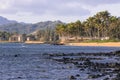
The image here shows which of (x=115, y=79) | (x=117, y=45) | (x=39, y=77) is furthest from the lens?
(x=117, y=45)

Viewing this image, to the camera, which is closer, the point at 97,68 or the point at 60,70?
the point at 60,70

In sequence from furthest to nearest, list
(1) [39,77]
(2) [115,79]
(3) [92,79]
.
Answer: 1. (1) [39,77]
2. (3) [92,79]
3. (2) [115,79]

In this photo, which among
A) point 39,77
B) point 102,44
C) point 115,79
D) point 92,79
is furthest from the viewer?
point 102,44

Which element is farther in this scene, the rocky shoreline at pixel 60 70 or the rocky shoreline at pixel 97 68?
the rocky shoreline at pixel 60 70

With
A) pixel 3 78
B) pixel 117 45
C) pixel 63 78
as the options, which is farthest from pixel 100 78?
pixel 117 45

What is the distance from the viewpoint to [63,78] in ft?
129

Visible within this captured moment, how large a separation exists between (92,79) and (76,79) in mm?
1593

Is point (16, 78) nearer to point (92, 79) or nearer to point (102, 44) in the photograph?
point (92, 79)

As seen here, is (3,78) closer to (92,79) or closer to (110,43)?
(92,79)

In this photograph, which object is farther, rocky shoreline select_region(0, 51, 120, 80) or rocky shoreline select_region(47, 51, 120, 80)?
rocky shoreline select_region(0, 51, 120, 80)

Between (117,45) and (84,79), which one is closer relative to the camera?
(84,79)

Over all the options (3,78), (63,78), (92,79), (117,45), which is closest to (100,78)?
(92,79)

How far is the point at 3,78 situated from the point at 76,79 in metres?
7.68

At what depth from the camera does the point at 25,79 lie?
128ft
